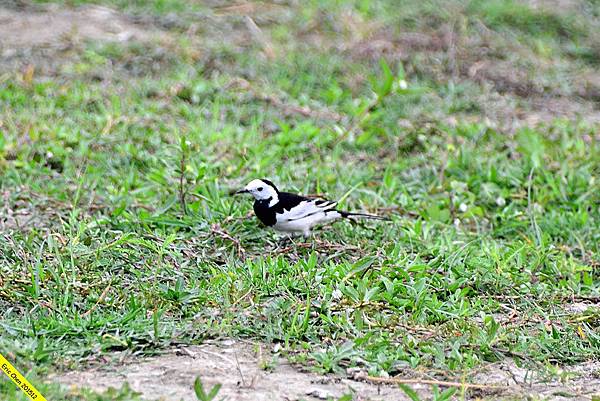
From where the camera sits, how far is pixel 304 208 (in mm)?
5484

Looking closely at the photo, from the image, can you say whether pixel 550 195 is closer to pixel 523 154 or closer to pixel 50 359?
pixel 523 154

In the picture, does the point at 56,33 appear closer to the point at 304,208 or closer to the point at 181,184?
the point at 181,184

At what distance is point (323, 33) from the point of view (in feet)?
30.5

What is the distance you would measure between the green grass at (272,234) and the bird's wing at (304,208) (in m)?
0.18

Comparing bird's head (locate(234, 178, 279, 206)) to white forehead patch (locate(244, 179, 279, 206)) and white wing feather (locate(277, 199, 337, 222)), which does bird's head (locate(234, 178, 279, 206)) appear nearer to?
white forehead patch (locate(244, 179, 279, 206))

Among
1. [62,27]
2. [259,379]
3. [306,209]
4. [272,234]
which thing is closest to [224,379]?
[259,379]

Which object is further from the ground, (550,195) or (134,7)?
(134,7)

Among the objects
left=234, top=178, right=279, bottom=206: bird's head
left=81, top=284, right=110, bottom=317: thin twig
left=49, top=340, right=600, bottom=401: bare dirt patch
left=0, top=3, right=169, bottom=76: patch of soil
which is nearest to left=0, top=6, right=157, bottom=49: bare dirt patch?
left=0, top=3, right=169, bottom=76: patch of soil

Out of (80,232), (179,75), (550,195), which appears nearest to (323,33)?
(179,75)

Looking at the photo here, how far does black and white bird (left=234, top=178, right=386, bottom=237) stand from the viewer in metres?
5.41

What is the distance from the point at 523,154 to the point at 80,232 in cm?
333

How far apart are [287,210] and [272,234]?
358 millimetres

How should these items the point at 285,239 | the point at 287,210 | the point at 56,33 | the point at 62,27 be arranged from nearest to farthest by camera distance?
the point at 287,210 < the point at 285,239 < the point at 56,33 < the point at 62,27

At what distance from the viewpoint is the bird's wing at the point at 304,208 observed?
540 cm
